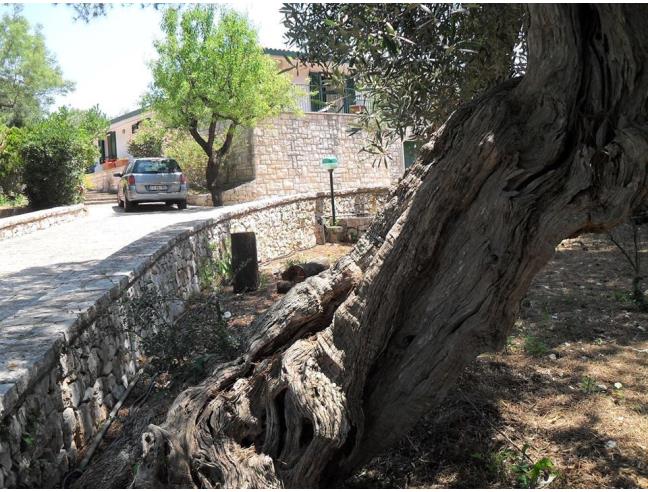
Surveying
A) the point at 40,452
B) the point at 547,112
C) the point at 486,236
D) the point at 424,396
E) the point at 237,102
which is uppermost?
the point at 237,102

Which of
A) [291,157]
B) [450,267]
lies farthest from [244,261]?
[291,157]

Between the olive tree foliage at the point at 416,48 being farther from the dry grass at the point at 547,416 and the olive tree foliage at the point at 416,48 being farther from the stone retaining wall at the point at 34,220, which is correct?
the stone retaining wall at the point at 34,220

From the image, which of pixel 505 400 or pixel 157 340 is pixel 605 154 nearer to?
pixel 505 400

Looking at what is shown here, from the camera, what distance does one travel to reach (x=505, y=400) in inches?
177

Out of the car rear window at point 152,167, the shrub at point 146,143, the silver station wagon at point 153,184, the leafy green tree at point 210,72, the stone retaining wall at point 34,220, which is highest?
the leafy green tree at point 210,72

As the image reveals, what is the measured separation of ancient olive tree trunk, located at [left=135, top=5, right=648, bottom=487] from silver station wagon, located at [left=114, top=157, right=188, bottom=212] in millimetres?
16895

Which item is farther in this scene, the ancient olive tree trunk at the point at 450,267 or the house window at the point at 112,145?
the house window at the point at 112,145

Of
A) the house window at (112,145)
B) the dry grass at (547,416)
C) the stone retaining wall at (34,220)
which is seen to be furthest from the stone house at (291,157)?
the house window at (112,145)

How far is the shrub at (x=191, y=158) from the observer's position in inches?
971

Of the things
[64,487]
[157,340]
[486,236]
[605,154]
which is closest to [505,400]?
[486,236]

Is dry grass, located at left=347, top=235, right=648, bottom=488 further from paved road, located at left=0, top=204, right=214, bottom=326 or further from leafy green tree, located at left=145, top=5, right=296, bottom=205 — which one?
leafy green tree, located at left=145, top=5, right=296, bottom=205

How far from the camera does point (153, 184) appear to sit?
64.3ft

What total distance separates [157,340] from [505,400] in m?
2.65

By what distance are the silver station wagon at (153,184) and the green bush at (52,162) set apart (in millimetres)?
1618
